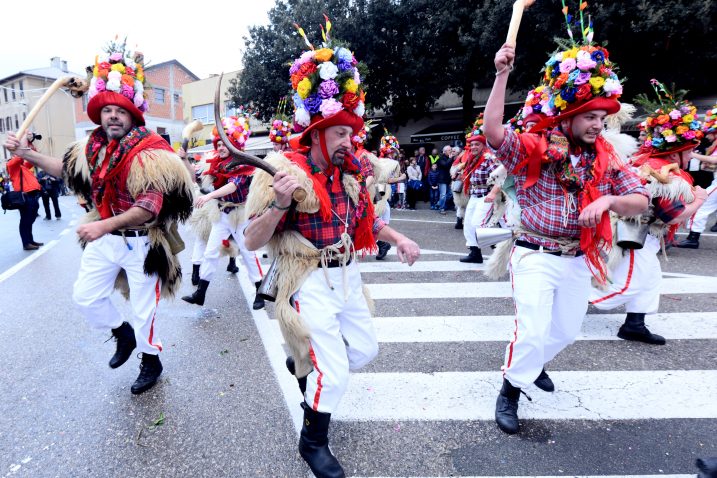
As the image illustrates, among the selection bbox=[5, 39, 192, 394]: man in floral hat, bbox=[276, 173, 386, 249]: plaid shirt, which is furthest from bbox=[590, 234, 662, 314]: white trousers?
bbox=[5, 39, 192, 394]: man in floral hat

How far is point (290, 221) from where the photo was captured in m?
2.51

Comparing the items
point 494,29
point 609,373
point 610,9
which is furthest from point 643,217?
point 494,29

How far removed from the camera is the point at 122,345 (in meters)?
3.54

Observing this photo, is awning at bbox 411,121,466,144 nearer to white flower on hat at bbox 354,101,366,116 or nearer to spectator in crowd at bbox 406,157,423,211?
spectator in crowd at bbox 406,157,423,211

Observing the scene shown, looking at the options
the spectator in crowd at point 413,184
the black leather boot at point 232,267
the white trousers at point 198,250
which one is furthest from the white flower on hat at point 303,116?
the spectator in crowd at point 413,184

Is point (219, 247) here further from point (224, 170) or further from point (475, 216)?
point (475, 216)

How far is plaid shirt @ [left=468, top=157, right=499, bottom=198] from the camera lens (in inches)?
286

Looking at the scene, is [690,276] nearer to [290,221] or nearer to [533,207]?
[533,207]

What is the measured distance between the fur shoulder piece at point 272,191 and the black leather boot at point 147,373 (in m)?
1.71

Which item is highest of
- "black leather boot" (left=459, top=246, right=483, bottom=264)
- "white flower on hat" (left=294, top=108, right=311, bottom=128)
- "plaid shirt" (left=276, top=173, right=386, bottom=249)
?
"white flower on hat" (left=294, top=108, right=311, bottom=128)

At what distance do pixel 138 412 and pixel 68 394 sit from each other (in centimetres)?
67

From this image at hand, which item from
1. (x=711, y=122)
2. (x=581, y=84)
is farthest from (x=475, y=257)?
(x=581, y=84)

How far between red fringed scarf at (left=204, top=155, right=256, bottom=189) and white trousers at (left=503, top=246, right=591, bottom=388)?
3.59 meters

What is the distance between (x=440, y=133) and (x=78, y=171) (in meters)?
18.3
